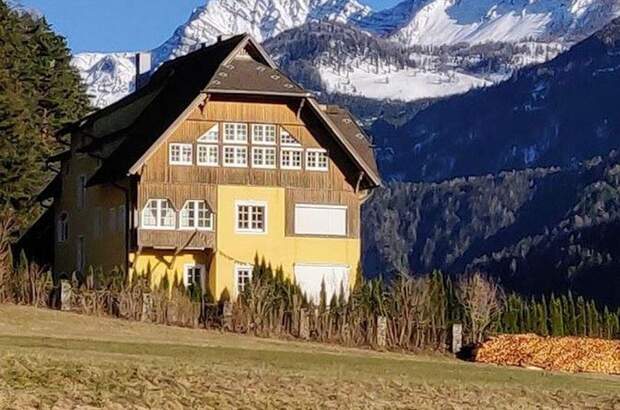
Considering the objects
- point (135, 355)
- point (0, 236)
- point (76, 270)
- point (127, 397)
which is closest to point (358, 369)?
point (135, 355)

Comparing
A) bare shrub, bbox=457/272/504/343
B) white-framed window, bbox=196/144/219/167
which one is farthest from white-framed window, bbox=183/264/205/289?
bare shrub, bbox=457/272/504/343

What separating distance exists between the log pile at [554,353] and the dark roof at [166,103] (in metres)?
16.4

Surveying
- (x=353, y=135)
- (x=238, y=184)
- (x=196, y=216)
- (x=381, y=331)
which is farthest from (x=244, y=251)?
(x=381, y=331)

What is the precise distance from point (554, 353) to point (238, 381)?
77.8 ft

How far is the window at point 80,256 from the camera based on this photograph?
6806 centimetres

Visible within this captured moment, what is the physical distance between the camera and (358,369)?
34812mm

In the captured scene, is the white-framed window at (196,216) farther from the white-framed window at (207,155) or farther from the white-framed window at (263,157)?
the white-framed window at (263,157)

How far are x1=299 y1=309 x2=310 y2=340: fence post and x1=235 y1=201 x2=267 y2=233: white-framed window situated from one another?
869cm

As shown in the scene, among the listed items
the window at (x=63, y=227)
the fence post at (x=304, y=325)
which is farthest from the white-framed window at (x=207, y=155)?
the window at (x=63, y=227)

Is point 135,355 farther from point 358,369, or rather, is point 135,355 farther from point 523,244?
point 523,244

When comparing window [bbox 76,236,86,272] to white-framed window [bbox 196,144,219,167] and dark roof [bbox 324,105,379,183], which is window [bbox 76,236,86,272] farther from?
dark roof [bbox 324,105,379,183]

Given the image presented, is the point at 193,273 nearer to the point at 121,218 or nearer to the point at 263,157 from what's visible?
the point at 121,218

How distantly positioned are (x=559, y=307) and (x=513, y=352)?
7.78 m

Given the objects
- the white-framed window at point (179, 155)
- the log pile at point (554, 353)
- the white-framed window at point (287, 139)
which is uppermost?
the white-framed window at point (287, 139)
